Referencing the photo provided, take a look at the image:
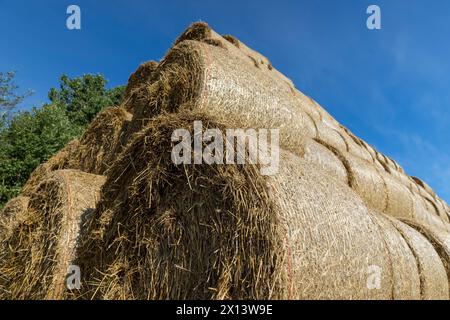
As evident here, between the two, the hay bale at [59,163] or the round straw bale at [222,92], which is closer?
the round straw bale at [222,92]

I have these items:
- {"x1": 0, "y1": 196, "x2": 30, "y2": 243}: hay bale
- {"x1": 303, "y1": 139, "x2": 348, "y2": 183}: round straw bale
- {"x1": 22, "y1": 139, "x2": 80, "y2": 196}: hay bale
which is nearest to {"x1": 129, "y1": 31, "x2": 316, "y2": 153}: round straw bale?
{"x1": 303, "y1": 139, "x2": 348, "y2": 183}: round straw bale

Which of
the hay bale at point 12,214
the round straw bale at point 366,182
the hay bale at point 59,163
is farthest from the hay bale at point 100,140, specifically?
the round straw bale at point 366,182

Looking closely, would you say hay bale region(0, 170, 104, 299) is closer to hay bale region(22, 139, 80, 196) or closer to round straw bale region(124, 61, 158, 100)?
hay bale region(22, 139, 80, 196)

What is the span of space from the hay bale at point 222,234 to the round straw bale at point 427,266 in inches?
12.8

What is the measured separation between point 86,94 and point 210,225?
22.2 metres

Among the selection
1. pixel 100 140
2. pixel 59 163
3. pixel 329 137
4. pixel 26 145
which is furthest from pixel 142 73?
pixel 26 145

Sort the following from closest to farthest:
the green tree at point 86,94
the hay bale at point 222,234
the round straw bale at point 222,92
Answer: the hay bale at point 222,234
the round straw bale at point 222,92
the green tree at point 86,94

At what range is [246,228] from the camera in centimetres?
199

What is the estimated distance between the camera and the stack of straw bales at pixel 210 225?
1990 mm

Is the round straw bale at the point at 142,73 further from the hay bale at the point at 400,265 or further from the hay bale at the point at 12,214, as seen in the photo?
the hay bale at the point at 400,265

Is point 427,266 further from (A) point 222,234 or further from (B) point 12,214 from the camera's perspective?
(B) point 12,214

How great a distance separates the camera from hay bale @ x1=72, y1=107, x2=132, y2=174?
4.37 meters

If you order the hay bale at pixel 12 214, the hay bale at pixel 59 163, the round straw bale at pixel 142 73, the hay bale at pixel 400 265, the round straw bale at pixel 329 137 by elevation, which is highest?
the round straw bale at pixel 142 73

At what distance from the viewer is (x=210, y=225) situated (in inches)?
88.6
